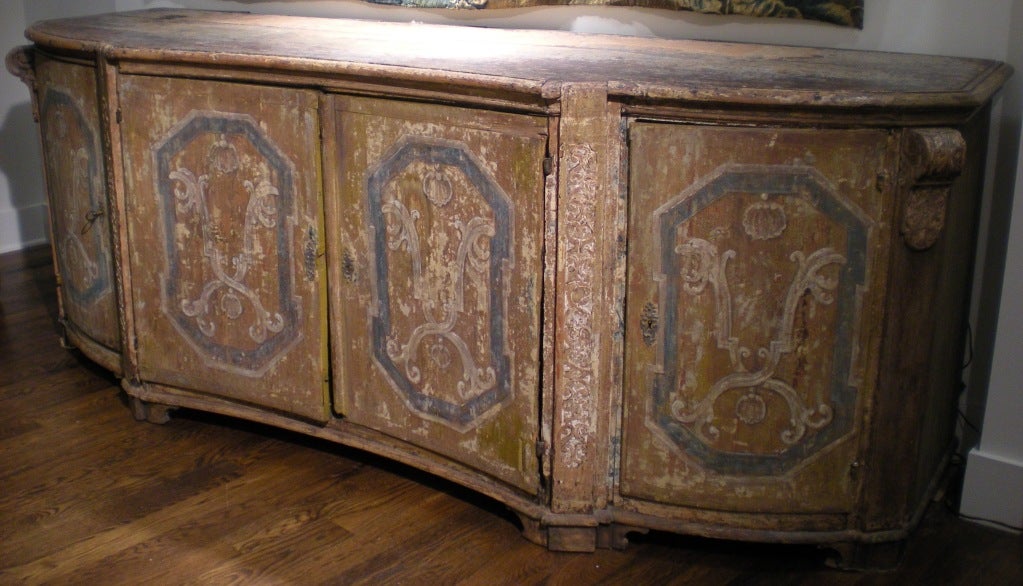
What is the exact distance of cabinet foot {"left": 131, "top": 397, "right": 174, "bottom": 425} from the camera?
286 cm

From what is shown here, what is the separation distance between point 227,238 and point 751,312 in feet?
4.05

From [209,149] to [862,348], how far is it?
149 centimetres

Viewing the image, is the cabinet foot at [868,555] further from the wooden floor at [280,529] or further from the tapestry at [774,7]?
the tapestry at [774,7]

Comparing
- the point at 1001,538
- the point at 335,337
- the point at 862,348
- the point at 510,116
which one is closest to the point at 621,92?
the point at 510,116

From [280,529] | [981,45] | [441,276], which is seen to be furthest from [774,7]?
[280,529]

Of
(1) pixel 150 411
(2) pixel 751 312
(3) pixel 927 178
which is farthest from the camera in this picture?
(1) pixel 150 411

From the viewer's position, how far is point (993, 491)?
2406 millimetres

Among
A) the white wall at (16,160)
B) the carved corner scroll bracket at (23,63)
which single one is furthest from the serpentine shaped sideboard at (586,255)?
the white wall at (16,160)

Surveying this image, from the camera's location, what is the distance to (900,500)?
2180 millimetres

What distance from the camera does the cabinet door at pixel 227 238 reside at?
247cm

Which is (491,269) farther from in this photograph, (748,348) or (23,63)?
(23,63)

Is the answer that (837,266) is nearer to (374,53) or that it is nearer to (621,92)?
(621,92)

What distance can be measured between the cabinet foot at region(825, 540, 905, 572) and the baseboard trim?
294mm

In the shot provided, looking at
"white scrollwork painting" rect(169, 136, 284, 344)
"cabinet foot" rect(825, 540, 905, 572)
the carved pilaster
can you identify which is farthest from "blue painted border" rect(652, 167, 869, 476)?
"white scrollwork painting" rect(169, 136, 284, 344)
